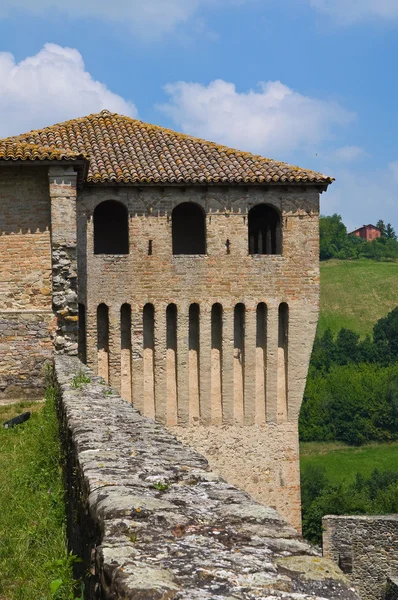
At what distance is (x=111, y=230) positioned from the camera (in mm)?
20297

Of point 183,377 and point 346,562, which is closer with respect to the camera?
point 183,377

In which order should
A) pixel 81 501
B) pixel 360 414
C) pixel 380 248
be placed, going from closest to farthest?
pixel 81 501
pixel 360 414
pixel 380 248

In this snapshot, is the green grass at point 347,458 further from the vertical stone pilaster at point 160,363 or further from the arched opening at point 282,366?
the vertical stone pilaster at point 160,363

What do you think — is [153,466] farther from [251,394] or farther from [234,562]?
[251,394]

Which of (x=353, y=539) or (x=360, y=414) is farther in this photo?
(x=360, y=414)

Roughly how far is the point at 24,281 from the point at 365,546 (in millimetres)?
11836

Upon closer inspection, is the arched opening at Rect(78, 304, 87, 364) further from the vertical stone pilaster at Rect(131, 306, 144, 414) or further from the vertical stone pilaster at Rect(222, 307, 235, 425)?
the vertical stone pilaster at Rect(222, 307, 235, 425)

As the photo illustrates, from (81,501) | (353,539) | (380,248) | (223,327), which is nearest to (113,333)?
(223,327)

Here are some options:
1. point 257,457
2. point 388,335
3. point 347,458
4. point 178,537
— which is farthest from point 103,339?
point 388,335

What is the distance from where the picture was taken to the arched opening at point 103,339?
18375mm

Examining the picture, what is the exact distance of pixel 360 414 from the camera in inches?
2662

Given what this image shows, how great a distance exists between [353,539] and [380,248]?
9142 centimetres

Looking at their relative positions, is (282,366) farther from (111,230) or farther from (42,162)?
(42,162)

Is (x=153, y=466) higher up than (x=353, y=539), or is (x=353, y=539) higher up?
(x=153, y=466)
